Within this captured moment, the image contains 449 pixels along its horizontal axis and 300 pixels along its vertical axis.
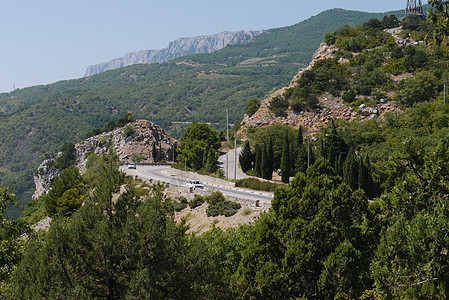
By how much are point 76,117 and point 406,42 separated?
131387 mm

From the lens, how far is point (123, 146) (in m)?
79.8

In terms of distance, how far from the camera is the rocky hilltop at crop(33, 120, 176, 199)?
78.2m

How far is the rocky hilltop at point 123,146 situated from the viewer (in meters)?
78.2

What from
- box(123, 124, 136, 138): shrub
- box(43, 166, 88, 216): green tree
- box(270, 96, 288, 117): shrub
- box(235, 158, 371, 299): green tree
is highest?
box(270, 96, 288, 117): shrub

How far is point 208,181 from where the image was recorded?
47.7 meters

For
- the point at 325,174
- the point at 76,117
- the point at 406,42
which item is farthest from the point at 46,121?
the point at 325,174

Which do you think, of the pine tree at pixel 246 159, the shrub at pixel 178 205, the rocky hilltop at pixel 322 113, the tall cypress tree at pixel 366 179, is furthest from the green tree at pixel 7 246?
the rocky hilltop at pixel 322 113

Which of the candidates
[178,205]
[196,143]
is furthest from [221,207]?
[196,143]

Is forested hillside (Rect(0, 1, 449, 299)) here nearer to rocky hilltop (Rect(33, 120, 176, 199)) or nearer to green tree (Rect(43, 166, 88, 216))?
green tree (Rect(43, 166, 88, 216))

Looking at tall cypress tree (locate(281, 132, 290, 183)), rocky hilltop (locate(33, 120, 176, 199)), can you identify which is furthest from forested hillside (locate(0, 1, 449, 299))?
rocky hilltop (locate(33, 120, 176, 199))

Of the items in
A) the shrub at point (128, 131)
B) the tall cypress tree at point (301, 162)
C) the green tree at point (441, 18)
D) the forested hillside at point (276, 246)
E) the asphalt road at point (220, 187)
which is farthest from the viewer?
the shrub at point (128, 131)

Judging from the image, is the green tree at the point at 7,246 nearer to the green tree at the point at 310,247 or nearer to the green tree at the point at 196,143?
the green tree at the point at 310,247

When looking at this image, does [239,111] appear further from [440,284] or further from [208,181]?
[440,284]

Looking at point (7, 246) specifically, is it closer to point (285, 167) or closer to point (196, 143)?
point (285, 167)
